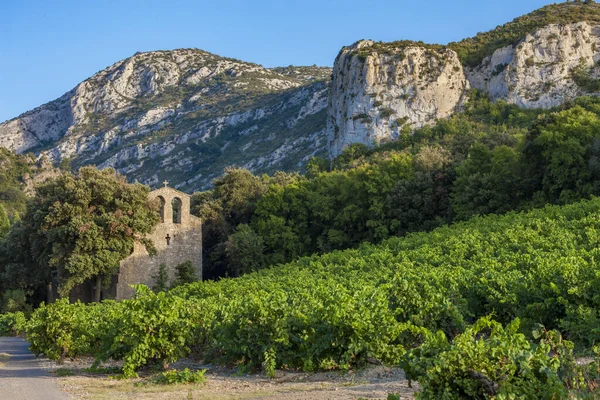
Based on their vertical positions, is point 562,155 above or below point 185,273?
above

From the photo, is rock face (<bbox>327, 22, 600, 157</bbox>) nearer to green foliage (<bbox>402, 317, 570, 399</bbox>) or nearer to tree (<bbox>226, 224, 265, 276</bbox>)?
tree (<bbox>226, 224, 265, 276</bbox>)

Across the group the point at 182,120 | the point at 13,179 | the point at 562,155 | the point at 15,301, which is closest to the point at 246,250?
the point at 15,301

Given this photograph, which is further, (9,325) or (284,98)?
(284,98)

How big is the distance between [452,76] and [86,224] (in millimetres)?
49607

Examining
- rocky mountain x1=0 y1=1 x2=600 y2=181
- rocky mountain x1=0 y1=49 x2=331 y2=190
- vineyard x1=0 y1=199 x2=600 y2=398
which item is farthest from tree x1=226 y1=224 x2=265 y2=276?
rocky mountain x1=0 y1=49 x2=331 y2=190

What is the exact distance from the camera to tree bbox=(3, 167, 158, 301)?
1425 inches

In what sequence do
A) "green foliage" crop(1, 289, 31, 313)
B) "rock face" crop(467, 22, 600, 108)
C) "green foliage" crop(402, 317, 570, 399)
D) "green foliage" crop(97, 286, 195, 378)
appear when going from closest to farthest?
"green foliage" crop(402, 317, 570, 399) → "green foliage" crop(97, 286, 195, 378) → "green foliage" crop(1, 289, 31, 313) → "rock face" crop(467, 22, 600, 108)

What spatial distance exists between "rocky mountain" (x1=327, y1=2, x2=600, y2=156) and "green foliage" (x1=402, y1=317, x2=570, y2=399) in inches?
2472

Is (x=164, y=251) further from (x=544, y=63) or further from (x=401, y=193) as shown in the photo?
(x=544, y=63)

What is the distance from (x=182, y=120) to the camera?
12344cm

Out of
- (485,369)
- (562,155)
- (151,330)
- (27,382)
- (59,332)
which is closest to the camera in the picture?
(485,369)

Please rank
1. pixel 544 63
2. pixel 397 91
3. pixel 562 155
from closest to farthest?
pixel 562 155, pixel 544 63, pixel 397 91

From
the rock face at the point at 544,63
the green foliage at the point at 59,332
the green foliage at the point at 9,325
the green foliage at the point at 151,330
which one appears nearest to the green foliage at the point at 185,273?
the green foliage at the point at 9,325

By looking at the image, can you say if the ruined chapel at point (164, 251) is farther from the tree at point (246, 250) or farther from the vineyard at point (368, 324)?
the vineyard at point (368, 324)
